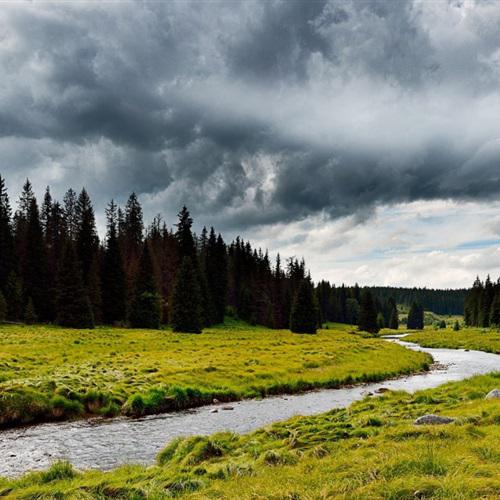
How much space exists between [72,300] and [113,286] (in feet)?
47.5

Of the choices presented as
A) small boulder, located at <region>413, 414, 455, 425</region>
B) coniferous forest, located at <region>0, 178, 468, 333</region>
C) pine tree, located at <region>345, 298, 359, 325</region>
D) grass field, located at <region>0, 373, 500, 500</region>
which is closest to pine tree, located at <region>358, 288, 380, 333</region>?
coniferous forest, located at <region>0, 178, 468, 333</region>

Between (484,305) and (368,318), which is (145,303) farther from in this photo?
(484,305)

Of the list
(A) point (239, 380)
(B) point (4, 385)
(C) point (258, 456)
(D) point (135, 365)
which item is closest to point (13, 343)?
(D) point (135, 365)

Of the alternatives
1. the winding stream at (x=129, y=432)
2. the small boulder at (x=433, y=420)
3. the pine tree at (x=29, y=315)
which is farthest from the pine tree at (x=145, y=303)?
the small boulder at (x=433, y=420)

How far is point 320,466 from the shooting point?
9711mm

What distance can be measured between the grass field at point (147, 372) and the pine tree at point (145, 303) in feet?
68.9

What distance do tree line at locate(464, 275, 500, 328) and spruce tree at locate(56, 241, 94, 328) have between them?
332ft

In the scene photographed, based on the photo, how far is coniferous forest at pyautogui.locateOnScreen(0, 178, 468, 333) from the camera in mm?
65562

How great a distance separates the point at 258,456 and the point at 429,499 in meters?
6.12

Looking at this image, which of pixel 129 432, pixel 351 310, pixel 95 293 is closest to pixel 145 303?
pixel 95 293

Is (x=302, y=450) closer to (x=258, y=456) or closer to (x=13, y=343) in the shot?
(x=258, y=456)

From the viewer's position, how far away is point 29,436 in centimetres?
1747

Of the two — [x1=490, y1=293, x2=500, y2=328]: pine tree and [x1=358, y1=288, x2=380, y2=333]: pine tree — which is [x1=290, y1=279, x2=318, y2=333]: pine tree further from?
[x1=490, y1=293, x2=500, y2=328]: pine tree

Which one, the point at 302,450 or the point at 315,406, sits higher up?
the point at 302,450
